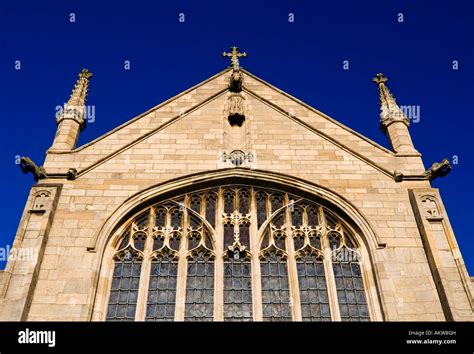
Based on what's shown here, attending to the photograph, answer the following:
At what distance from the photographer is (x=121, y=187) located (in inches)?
555

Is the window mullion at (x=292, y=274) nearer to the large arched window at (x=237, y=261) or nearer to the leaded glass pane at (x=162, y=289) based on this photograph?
the large arched window at (x=237, y=261)

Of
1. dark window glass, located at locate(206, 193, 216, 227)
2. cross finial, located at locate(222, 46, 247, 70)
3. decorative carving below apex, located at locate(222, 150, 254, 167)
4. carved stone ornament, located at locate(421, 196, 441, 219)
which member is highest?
cross finial, located at locate(222, 46, 247, 70)

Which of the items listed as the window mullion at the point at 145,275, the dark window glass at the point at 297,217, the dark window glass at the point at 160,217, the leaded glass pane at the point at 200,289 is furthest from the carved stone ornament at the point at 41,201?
the dark window glass at the point at 297,217

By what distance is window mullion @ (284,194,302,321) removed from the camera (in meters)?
12.1

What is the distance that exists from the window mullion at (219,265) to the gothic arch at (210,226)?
0.68 ft

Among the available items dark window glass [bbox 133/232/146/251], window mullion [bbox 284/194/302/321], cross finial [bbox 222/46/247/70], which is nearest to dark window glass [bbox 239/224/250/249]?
window mullion [bbox 284/194/302/321]

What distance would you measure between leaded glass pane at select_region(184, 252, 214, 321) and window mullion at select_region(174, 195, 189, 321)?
0.09 metres

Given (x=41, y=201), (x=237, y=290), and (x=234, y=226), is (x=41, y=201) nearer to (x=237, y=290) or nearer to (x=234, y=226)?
(x=234, y=226)

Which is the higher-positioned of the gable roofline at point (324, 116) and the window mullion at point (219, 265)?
the gable roofline at point (324, 116)

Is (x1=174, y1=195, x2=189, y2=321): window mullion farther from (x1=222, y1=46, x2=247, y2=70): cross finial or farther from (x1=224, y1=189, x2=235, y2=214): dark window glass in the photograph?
(x1=222, y1=46, x2=247, y2=70): cross finial

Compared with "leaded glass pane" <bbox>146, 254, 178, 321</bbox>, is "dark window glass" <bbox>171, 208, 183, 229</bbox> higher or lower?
higher

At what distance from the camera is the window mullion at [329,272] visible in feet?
39.8

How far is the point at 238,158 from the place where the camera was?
A: 596 inches
